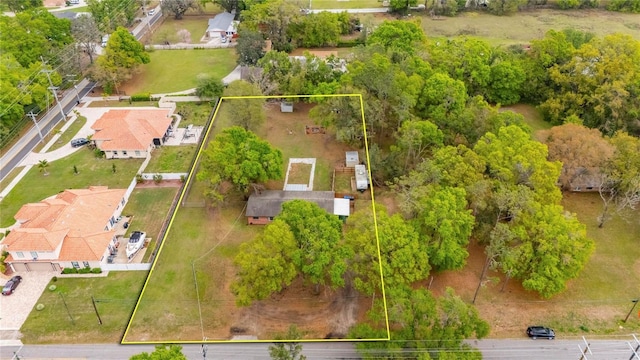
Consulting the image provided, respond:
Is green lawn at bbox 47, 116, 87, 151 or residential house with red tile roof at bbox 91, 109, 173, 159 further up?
residential house with red tile roof at bbox 91, 109, 173, 159

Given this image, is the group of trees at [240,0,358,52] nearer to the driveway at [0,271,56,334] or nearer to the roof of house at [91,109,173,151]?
the roof of house at [91,109,173,151]

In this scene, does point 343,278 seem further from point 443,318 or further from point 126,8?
point 126,8

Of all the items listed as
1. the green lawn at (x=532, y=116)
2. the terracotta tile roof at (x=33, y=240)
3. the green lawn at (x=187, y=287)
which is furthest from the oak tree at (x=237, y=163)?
the green lawn at (x=532, y=116)

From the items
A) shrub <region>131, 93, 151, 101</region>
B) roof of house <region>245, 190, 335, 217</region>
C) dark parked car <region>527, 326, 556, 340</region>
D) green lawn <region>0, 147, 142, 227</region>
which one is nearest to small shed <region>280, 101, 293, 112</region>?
roof of house <region>245, 190, 335, 217</region>

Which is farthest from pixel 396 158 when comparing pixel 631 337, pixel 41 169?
pixel 41 169

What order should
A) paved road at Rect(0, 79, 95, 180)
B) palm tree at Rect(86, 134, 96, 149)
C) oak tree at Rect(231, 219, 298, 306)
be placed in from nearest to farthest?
oak tree at Rect(231, 219, 298, 306) → paved road at Rect(0, 79, 95, 180) → palm tree at Rect(86, 134, 96, 149)

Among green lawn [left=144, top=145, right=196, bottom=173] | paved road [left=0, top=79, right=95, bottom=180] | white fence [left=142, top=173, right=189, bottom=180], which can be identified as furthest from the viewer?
paved road [left=0, top=79, right=95, bottom=180]

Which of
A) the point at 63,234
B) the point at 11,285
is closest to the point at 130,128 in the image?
the point at 63,234

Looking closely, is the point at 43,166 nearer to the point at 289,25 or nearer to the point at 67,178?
the point at 67,178

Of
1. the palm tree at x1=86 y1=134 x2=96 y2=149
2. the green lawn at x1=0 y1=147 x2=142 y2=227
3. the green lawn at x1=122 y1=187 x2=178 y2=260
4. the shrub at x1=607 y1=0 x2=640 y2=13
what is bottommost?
the green lawn at x1=122 y1=187 x2=178 y2=260

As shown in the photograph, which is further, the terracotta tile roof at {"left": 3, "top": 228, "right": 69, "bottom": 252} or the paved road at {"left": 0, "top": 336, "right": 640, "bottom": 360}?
the terracotta tile roof at {"left": 3, "top": 228, "right": 69, "bottom": 252}
